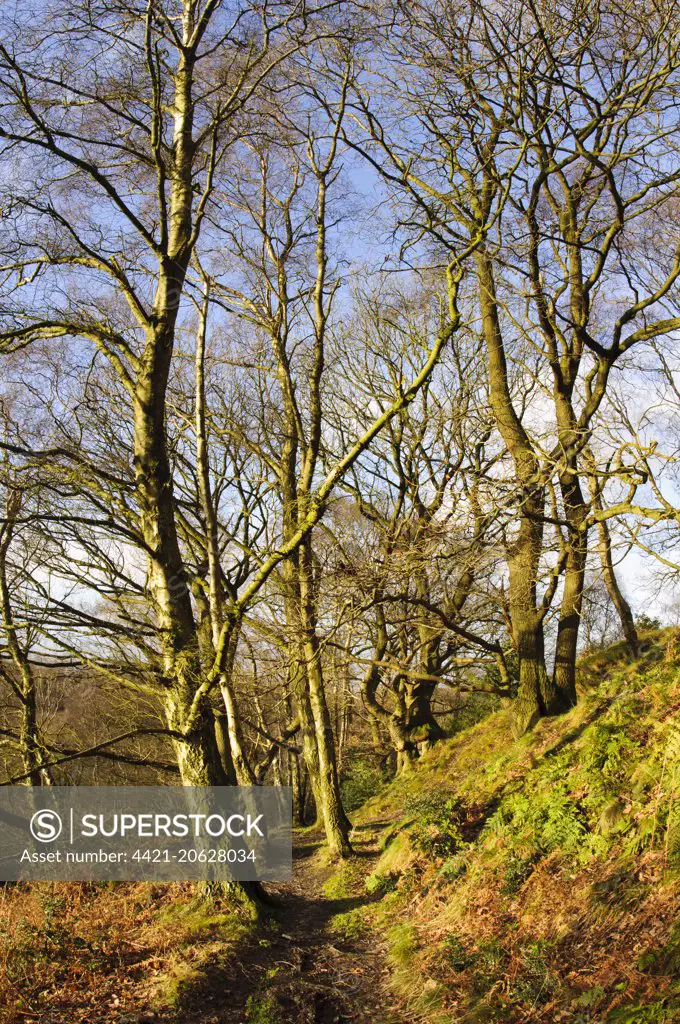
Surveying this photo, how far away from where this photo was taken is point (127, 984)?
5801mm

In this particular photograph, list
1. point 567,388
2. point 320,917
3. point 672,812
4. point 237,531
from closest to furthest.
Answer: point 672,812, point 320,917, point 567,388, point 237,531

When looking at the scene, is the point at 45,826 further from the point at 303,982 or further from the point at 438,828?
the point at 303,982

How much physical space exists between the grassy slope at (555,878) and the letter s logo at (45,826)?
17.1 ft

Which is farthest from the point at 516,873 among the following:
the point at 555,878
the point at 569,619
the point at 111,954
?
the point at 569,619

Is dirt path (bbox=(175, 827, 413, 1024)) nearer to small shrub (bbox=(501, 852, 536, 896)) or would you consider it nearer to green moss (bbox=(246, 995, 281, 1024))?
green moss (bbox=(246, 995, 281, 1024))

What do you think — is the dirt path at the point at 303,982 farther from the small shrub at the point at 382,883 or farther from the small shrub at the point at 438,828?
the small shrub at the point at 438,828

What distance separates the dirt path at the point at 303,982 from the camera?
17.1 ft

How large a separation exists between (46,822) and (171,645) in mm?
7015

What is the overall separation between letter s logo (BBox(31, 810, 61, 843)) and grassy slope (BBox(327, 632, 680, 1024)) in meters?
5.20

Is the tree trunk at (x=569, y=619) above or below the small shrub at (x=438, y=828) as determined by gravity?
above

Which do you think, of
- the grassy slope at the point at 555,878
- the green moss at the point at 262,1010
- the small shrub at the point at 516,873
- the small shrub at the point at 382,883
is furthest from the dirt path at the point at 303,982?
the small shrub at the point at 516,873

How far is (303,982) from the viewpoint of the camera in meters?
5.88

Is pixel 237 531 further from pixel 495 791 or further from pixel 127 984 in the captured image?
pixel 127 984

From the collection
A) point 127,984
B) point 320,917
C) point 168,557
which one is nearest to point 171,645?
point 168,557
